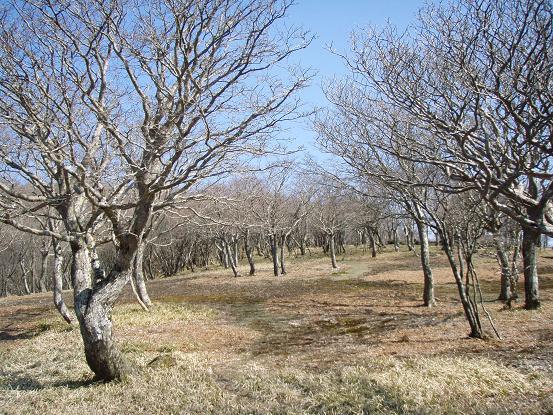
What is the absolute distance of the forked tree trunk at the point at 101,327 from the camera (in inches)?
271

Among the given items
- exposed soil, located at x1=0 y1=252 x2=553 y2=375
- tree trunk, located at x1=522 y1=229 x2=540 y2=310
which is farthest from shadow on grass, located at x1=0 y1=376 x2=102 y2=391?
tree trunk, located at x1=522 y1=229 x2=540 y2=310

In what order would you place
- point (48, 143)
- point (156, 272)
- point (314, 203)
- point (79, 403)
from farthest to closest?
point (156, 272)
point (314, 203)
point (48, 143)
point (79, 403)

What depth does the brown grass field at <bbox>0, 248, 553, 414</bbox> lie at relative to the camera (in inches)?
230

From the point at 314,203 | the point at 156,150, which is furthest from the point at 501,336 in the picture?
the point at 314,203

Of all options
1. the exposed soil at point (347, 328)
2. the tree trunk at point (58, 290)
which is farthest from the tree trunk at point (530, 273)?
the tree trunk at point (58, 290)

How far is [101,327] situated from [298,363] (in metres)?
3.83

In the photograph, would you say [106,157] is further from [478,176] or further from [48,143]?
[478,176]

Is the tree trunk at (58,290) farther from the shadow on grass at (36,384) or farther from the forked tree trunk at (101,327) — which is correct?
the forked tree trunk at (101,327)

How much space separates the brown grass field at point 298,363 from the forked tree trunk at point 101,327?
28 centimetres

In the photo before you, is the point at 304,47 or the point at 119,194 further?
the point at 119,194

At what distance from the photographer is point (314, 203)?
37.3m

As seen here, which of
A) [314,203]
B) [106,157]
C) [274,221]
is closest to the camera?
[106,157]

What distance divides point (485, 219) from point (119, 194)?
8.11m

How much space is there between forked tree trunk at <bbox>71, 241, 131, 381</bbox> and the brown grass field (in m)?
0.28
